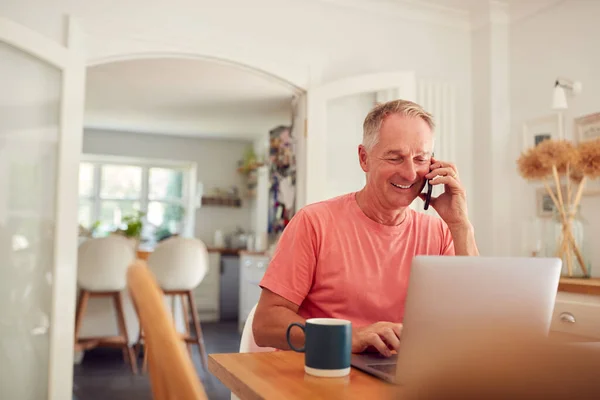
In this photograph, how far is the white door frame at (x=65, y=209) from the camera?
288cm

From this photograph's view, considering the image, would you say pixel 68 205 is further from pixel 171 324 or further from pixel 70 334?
pixel 171 324

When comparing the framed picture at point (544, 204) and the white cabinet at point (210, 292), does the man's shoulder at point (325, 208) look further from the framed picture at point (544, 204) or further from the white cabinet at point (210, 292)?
the white cabinet at point (210, 292)

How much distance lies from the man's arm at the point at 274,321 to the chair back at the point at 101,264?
300cm

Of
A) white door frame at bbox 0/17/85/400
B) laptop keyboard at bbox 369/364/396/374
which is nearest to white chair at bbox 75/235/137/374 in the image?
white door frame at bbox 0/17/85/400

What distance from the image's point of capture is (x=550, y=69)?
3.60m

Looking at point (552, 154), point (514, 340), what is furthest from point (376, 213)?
point (552, 154)

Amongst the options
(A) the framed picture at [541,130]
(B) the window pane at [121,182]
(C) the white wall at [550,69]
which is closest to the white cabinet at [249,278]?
(B) the window pane at [121,182]

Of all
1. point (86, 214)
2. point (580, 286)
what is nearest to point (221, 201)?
point (86, 214)

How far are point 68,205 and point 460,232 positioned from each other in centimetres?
209

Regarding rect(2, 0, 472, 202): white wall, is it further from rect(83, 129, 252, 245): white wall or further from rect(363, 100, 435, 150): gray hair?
rect(83, 129, 252, 245): white wall

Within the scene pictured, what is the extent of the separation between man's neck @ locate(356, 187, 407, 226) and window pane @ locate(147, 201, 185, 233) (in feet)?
23.5

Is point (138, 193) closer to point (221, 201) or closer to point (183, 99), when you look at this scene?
point (221, 201)

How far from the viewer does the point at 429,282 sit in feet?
2.98

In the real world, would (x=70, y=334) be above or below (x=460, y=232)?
below
